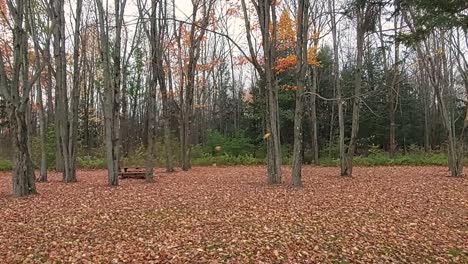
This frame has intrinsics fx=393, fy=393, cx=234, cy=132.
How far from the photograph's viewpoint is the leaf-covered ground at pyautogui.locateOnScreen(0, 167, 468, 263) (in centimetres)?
521

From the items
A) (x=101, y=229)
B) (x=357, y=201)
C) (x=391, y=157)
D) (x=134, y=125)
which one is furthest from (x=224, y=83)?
(x=101, y=229)

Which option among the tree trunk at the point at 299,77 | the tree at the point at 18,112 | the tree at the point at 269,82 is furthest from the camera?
the tree at the point at 269,82

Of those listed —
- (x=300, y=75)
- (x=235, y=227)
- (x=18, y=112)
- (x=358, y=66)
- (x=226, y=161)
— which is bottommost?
(x=235, y=227)

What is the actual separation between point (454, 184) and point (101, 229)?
10.6 m

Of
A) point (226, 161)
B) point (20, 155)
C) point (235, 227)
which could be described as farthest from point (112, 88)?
point (226, 161)

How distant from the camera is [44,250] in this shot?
5176 millimetres

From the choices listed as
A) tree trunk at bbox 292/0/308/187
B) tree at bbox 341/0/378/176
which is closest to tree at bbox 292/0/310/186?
tree trunk at bbox 292/0/308/187

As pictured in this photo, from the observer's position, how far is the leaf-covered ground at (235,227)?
521 cm

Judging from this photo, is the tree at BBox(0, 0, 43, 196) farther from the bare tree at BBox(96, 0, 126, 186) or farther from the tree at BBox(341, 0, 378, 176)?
the tree at BBox(341, 0, 378, 176)

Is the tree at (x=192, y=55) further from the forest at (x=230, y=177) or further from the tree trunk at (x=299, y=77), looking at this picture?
the tree trunk at (x=299, y=77)

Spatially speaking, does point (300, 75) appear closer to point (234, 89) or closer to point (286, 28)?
point (286, 28)

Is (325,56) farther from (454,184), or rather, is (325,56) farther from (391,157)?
(454,184)

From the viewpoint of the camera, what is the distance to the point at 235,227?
648 cm

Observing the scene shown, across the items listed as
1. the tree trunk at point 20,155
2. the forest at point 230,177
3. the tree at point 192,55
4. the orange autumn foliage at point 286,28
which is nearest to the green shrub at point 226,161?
the forest at point 230,177
